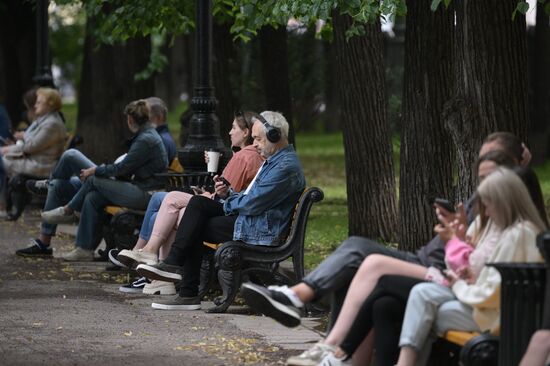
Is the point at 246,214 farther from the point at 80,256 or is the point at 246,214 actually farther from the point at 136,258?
the point at 80,256

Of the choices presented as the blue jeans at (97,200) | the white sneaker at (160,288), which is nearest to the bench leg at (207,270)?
the white sneaker at (160,288)

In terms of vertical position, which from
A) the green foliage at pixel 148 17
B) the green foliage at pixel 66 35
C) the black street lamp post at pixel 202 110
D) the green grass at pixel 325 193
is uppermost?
the green foliage at pixel 66 35

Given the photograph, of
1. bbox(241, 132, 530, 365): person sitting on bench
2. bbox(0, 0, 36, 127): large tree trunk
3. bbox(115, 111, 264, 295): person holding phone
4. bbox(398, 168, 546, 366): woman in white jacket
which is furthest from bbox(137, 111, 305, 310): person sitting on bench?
bbox(0, 0, 36, 127): large tree trunk

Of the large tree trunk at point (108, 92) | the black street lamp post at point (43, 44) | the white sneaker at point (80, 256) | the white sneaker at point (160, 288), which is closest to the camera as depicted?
the white sneaker at point (160, 288)

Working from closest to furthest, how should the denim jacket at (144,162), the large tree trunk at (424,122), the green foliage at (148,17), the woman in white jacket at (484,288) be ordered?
the woman in white jacket at (484,288)
the large tree trunk at (424,122)
the denim jacket at (144,162)
the green foliage at (148,17)

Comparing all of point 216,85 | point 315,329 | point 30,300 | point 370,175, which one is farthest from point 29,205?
point 315,329

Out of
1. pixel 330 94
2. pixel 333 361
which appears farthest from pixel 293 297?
pixel 330 94

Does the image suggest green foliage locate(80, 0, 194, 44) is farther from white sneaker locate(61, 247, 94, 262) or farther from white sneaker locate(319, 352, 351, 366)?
white sneaker locate(319, 352, 351, 366)

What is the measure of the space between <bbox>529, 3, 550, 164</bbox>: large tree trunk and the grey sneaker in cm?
1553

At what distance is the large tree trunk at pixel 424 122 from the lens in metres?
12.3

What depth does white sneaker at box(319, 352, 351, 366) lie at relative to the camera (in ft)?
24.1

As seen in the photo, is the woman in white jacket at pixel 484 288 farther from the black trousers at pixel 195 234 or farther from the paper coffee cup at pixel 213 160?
the paper coffee cup at pixel 213 160

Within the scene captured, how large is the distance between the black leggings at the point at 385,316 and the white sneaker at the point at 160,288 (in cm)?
448

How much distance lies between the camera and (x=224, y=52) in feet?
60.5
